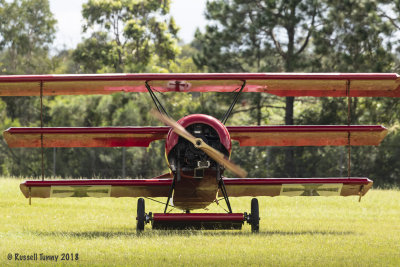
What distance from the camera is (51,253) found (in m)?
8.64

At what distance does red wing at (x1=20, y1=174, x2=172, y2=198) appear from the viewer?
11789 millimetres

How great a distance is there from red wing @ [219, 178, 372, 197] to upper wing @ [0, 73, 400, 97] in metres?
1.87

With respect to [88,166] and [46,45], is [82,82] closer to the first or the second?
[88,166]

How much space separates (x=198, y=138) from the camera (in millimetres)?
10539

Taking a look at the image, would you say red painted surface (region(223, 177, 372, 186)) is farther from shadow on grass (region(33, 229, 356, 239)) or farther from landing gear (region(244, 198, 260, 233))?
shadow on grass (region(33, 229, 356, 239))

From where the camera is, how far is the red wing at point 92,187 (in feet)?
38.7

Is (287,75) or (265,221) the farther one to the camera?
(265,221)

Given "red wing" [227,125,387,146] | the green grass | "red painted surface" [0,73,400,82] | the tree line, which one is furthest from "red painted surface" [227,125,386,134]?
the tree line

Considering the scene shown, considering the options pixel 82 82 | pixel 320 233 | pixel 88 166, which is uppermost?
pixel 82 82

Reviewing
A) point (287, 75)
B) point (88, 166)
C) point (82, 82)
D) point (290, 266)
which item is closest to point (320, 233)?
point (287, 75)

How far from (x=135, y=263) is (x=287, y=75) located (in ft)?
18.8

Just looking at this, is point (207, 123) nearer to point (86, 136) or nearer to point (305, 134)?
point (305, 134)

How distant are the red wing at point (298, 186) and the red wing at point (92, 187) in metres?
1.38

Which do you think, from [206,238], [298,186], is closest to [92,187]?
[206,238]
